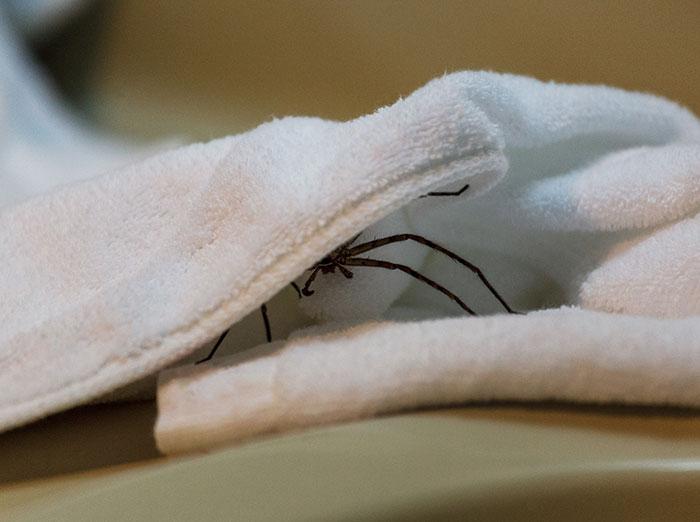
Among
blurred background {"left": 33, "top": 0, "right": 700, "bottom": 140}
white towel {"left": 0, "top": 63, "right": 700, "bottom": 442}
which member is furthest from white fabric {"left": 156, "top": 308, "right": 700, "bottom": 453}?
blurred background {"left": 33, "top": 0, "right": 700, "bottom": 140}

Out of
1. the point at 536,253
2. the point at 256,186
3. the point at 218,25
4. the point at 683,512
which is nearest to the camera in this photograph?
the point at 683,512

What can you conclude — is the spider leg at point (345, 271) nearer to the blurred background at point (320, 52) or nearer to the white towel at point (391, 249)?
the white towel at point (391, 249)

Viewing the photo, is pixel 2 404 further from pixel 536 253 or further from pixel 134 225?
pixel 536 253

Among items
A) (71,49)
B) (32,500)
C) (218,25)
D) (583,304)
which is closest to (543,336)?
(583,304)

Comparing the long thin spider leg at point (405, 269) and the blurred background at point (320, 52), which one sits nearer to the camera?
the long thin spider leg at point (405, 269)

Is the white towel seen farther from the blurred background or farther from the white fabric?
the blurred background

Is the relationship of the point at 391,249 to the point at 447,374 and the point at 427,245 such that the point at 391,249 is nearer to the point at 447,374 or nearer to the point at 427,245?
the point at 427,245

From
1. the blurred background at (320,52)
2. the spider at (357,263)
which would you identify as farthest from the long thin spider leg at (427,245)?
the blurred background at (320,52)
